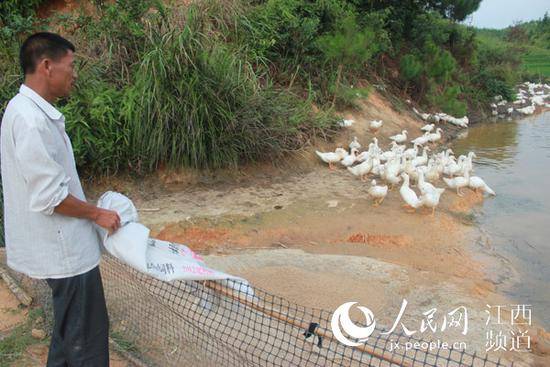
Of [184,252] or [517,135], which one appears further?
[517,135]

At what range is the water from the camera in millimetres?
4891

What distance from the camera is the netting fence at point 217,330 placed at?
253 cm

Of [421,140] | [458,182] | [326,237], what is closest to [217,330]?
[326,237]

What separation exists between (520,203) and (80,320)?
23.0ft

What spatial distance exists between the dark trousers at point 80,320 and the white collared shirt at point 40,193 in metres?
0.07

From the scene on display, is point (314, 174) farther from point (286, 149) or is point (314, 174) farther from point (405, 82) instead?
point (405, 82)

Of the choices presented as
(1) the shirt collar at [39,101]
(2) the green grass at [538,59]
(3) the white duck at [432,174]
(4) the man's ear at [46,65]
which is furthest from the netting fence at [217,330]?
(2) the green grass at [538,59]

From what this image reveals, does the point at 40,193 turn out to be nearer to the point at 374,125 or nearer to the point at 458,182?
the point at 458,182

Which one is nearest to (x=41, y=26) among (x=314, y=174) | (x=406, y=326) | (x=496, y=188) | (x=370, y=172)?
(x=314, y=174)

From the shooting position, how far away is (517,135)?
42.9 feet

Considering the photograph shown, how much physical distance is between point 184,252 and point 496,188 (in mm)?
7049

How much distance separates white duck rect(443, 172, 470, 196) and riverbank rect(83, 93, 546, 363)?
0.47 ft

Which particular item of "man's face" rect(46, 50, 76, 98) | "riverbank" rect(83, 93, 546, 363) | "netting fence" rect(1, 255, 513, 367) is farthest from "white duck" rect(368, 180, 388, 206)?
"man's face" rect(46, 50, 76, 98)

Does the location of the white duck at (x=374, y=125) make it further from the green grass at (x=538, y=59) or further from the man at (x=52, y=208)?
the green grass at (x=538, y=59)
